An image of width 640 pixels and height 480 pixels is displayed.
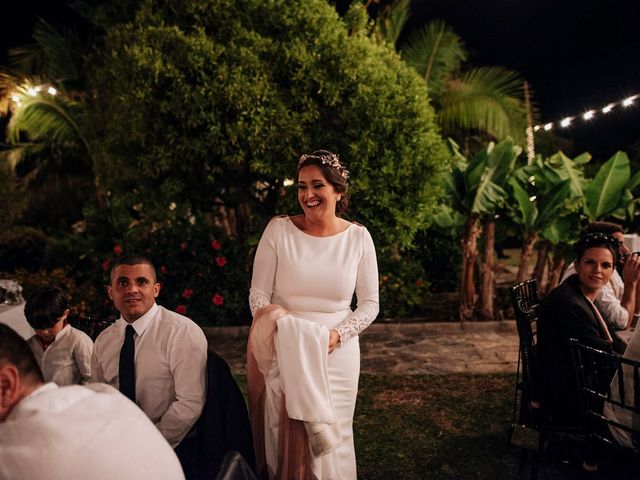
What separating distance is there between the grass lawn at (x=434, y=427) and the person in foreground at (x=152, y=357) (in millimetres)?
1867

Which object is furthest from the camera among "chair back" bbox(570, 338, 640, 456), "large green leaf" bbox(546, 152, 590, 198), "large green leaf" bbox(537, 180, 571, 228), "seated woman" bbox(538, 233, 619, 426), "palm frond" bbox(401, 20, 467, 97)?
"palm frond" bbox(401, 20, 467, 97)

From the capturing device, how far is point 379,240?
7.12 meters

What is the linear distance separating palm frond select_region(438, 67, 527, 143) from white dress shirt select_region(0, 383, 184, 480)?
10898 millimetres

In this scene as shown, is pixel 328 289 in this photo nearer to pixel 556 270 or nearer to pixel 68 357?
pixel 68 357

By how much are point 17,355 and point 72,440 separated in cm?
34

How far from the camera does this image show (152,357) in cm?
279

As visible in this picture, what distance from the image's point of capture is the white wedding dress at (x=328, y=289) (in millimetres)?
3146

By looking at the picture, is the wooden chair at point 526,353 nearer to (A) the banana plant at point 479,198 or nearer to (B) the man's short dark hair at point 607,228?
(B) the man's short dark hair at point 607,228

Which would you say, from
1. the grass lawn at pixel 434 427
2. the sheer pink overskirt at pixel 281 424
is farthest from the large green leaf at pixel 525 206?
the sheer pink overskirt at pixel 281 424

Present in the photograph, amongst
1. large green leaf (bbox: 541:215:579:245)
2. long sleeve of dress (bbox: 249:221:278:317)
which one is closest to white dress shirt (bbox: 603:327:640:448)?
long sleeve of dress (bbox: 249:221:278:317)

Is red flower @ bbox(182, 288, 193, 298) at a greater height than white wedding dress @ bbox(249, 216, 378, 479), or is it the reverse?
white wedding dress @ bbox(249, 216, 378, 479)

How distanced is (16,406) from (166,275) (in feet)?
23.5

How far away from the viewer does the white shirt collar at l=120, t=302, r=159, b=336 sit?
283cm

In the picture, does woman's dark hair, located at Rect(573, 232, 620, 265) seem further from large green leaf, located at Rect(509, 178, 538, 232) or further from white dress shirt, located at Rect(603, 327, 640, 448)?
large green leaf, located at Rect(509, 178, 538, 232)
